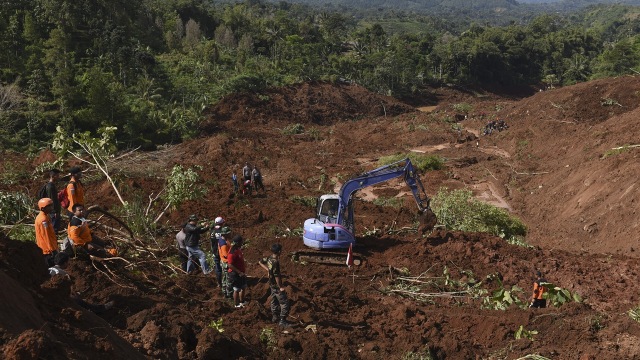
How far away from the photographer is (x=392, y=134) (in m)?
37.5

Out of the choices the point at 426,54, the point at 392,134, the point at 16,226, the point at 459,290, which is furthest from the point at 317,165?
the point at 426,54

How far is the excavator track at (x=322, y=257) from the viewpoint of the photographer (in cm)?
1412

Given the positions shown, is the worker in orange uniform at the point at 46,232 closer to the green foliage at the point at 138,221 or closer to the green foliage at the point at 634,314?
the green foliage at the point at 138,221

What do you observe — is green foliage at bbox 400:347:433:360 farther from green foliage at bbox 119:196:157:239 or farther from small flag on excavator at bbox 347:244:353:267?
green foliage at bbox 119:196:157:239

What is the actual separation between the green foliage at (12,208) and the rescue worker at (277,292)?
5248 mm

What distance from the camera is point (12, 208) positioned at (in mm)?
10812

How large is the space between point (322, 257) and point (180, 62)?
36061 mm

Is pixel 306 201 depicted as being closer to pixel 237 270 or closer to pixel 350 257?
pixel 350 257

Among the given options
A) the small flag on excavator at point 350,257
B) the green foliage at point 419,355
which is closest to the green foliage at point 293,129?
the small flag on excavator at point 350,257

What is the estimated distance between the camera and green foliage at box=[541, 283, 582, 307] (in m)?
11.0

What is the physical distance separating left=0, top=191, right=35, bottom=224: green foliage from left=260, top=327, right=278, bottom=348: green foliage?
550 centimetres

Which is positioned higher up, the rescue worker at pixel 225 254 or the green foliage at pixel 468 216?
the rescue worker at pixel 225 254

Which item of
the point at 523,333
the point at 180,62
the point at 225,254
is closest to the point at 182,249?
the point at 225,254

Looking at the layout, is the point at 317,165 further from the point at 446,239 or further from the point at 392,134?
the point at 446,239
